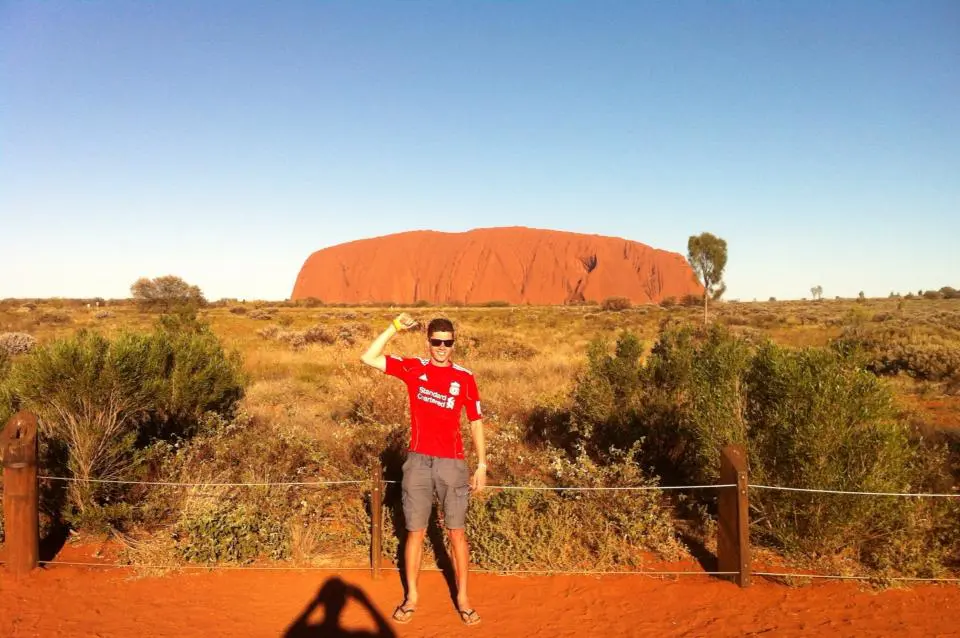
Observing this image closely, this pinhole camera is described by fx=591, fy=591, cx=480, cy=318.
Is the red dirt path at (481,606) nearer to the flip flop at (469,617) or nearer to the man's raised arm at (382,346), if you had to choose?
the flip flop at (469,617)

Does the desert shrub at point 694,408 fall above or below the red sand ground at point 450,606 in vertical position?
above

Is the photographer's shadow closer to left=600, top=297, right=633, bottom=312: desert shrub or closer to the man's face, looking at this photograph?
the man's face

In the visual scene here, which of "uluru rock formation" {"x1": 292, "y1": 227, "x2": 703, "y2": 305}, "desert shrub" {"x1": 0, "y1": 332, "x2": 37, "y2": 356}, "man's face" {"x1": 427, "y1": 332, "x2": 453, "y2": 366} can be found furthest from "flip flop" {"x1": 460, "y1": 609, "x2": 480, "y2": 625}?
"uluru rock formation" {"x1": 292, "y1": 227, "x2": 703, "y2": 305}

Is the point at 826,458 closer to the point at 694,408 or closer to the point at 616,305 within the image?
the point at 694,408

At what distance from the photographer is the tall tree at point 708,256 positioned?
2936 cm

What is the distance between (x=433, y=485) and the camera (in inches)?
147

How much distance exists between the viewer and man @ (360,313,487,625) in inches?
145

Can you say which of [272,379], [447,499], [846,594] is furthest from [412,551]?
[272,379]

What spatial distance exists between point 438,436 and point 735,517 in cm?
226

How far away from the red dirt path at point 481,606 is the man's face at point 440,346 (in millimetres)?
1767

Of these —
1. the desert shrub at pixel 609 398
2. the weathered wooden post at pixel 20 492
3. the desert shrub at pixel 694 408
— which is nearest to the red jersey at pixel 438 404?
the desert shrub at pixel 694 408

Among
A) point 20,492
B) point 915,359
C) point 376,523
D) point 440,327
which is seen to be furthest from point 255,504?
point 915,359

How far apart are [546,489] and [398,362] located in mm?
2017

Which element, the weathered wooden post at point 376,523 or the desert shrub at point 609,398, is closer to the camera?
the weathered wooden post at point 376,523
